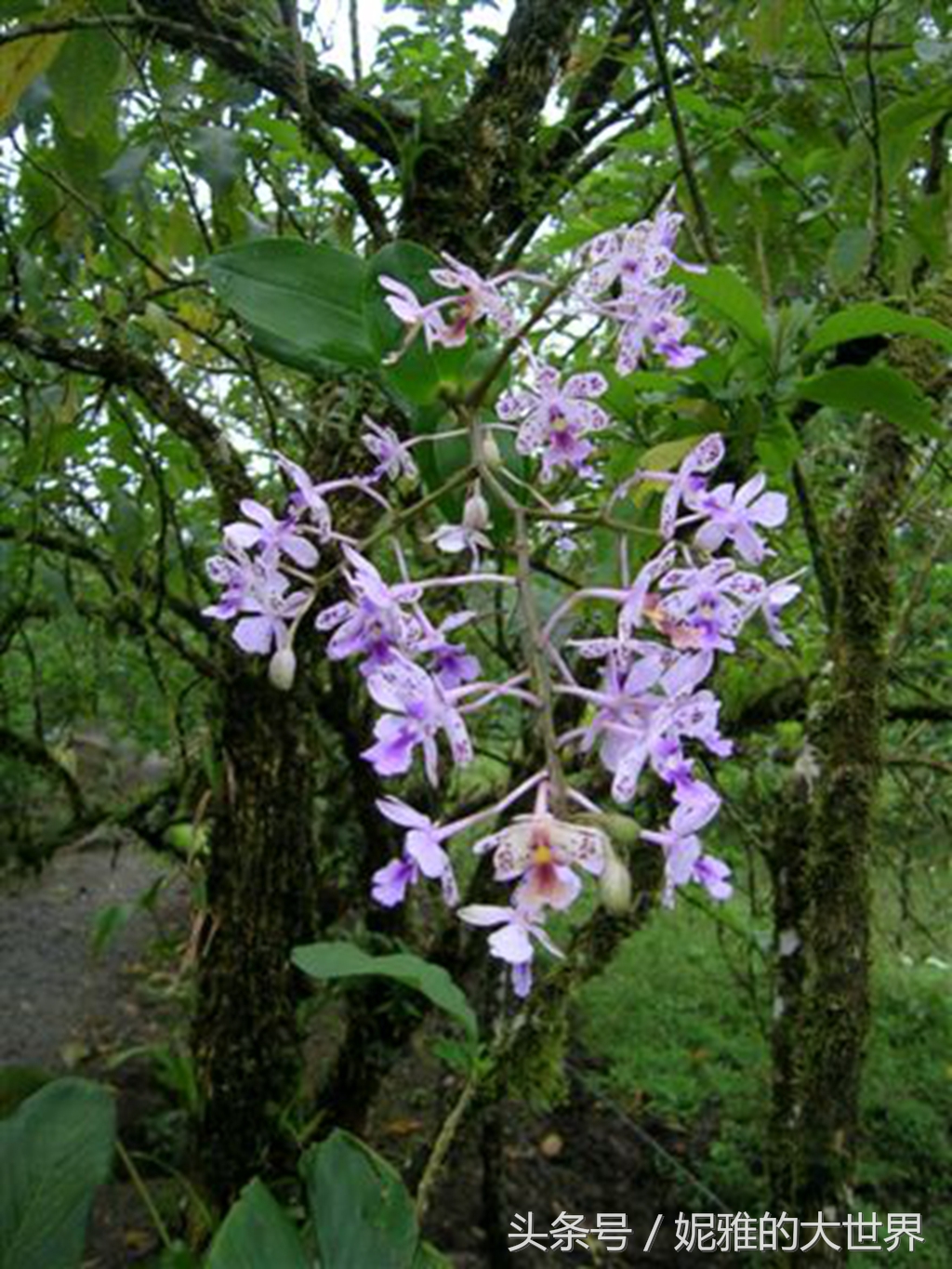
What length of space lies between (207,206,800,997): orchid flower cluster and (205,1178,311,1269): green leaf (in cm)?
43

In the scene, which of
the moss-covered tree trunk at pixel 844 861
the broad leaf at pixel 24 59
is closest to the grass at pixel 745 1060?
the moss-covered tree trunk at pixel 844 861

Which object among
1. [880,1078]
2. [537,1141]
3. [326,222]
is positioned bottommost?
[537,1141]

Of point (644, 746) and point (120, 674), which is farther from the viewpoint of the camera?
point (120, 674)

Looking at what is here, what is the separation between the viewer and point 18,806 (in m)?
2.71

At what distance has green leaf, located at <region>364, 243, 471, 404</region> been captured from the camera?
63cm

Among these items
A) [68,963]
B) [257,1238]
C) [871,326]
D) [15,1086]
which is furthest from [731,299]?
[68,963]

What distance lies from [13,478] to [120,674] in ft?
3.79

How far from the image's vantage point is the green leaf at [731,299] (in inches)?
29.0

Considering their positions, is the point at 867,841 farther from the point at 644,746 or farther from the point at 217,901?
the point at 644,746

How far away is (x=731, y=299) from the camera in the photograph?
30.0 inches

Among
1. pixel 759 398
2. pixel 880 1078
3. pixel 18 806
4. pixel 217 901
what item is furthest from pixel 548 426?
pixel 880 1078

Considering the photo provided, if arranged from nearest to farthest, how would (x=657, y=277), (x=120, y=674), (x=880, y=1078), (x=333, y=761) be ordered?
(x=657, y=277), (x=333, y=761), (x=120, y=674), (x=880, y=1078)

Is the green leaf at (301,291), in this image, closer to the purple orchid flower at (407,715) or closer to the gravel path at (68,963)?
the purple orchid flower at (407,715)

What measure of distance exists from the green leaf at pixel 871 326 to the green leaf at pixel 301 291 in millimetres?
293
